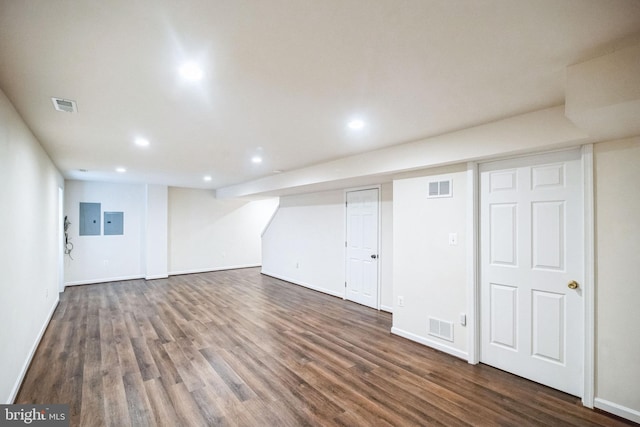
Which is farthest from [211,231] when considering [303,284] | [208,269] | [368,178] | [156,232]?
[368,178]

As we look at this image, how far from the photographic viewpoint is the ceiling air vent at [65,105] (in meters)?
2.33

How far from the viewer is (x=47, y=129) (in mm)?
3074

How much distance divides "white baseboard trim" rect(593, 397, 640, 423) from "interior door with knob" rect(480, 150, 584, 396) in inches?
6.3

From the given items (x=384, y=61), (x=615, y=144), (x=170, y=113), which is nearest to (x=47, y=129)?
(x=170, y=113)

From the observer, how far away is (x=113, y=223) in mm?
7395

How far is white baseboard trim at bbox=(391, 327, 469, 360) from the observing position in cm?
327

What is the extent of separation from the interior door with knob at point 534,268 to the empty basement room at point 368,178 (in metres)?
0.02

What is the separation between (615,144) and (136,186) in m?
8.96

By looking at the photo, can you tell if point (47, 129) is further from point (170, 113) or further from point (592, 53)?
point (592, 53)

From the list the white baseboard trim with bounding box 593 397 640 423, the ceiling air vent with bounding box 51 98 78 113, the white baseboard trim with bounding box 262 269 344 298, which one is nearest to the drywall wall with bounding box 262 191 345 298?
the white baseboard trim with bounding box 262 269 344 298

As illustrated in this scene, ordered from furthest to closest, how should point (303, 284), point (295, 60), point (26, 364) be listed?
point (303, 284) < point (26, 364) < point (295, 60)

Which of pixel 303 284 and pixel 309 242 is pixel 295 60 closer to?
pixel 309 242

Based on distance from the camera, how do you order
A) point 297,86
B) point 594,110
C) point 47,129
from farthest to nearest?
point 47,129, point 297,86, point 594,110

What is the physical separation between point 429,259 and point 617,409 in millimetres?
1898
